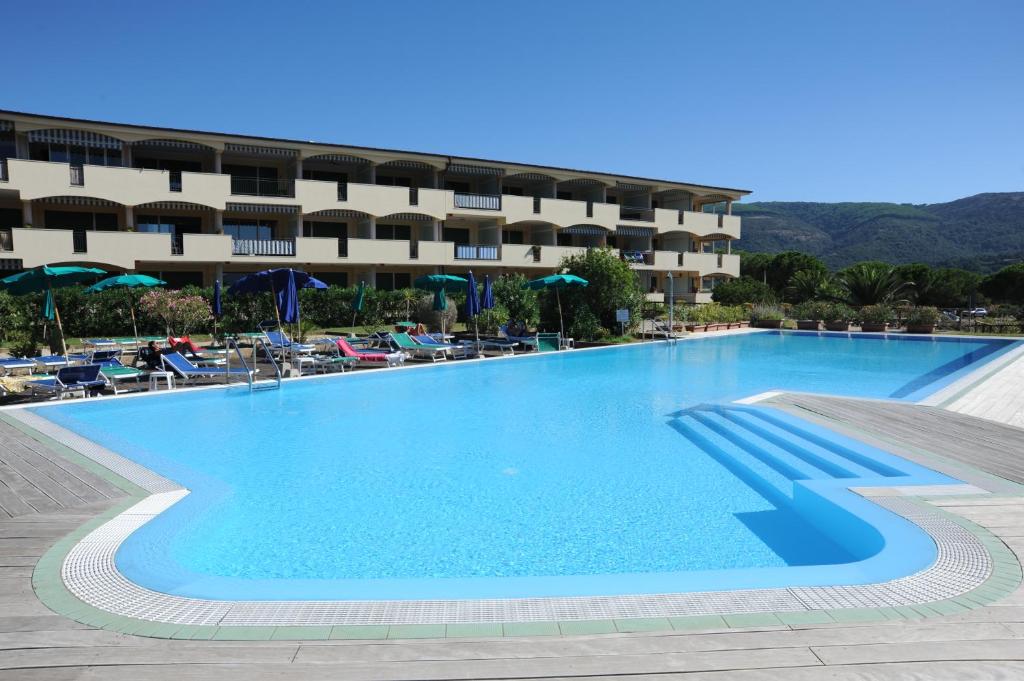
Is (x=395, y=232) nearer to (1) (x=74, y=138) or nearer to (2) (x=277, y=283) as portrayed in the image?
(1) (x=74, y=138)

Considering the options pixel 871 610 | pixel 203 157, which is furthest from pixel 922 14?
pixel 203 157

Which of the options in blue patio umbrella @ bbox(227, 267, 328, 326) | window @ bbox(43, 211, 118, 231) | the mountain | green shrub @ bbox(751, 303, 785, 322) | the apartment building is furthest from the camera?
the mountain

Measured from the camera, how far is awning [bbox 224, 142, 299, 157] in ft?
94.1

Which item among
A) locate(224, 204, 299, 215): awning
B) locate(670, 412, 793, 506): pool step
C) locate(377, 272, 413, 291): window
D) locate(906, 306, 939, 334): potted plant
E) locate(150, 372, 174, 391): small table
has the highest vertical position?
locate(224, 204, 299, 215): awning

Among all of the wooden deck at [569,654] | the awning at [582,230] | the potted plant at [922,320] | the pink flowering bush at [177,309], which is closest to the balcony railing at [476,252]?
the awning at [582,230]

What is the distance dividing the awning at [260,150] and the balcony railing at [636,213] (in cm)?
1994

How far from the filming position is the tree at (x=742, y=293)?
129ft

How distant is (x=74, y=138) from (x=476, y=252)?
17206 mm

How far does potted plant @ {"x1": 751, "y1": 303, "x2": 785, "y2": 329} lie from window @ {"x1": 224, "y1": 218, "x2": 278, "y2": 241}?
23.4 metres

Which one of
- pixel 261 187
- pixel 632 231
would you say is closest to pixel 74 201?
pixel 261 187

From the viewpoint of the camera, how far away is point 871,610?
383 cm

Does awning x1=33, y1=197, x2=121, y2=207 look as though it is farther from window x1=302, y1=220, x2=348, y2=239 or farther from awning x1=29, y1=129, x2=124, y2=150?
window x1=302, y1=220, x2=348, y2=239

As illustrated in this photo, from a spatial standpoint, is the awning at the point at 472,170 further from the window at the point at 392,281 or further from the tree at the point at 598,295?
the tree at the point at 598,295

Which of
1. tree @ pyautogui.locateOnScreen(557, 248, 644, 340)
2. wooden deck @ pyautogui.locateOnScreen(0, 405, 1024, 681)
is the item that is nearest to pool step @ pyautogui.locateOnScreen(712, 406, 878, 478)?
wooden deck @ pyautogui.locateOnScreen(0, 405, 1024, 681)
